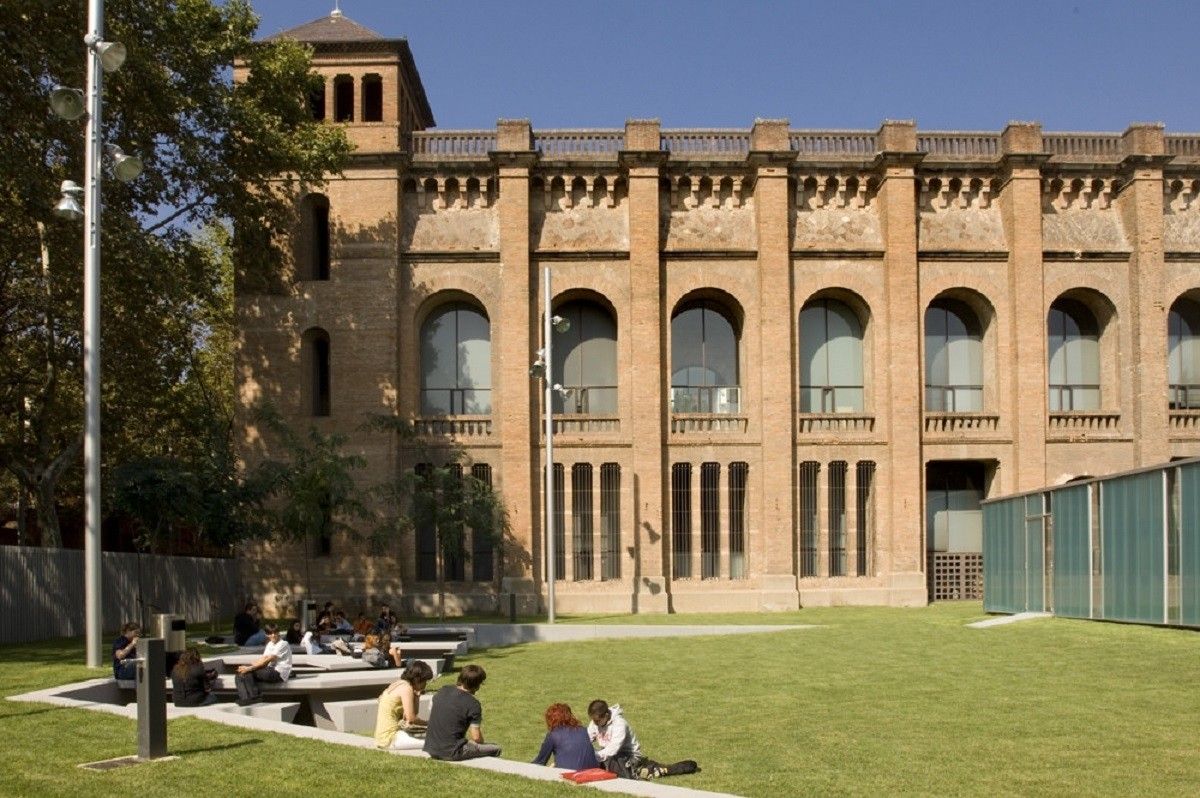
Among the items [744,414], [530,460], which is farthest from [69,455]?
[744,414]

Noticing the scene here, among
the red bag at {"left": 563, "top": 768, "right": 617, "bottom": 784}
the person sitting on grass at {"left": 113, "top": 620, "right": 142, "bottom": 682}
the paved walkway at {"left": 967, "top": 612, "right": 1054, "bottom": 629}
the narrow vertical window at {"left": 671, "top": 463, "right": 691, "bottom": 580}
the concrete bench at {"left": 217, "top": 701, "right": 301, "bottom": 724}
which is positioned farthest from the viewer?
the narrow vertical window at {"left": 671, "top": 463, "right": 691, "bottom": 580}

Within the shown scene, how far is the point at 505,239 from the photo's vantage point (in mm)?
42156

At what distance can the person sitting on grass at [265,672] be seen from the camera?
1812 centimetres

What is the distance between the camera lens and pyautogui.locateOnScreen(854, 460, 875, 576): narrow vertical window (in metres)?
42.7

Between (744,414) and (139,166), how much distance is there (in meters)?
25.6

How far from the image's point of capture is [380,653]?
21781 millimetres

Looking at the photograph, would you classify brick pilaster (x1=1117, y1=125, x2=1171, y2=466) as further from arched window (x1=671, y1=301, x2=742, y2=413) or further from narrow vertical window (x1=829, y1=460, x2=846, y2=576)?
arched window (x1=671, y1=301, x2=742, y2=413)

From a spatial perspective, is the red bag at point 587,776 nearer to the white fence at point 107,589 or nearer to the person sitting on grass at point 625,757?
the person sitting on grass at point 625,757

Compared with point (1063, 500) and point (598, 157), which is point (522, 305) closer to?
point (598, 157)

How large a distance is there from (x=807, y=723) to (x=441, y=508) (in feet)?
75.3

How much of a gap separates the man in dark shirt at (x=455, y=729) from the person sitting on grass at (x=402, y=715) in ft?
1.88

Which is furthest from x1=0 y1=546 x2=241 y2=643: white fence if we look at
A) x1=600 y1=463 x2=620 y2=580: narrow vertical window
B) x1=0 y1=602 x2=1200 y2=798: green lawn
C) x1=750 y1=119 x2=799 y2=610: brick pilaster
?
x1=750 y1=119 x2=799 y2=610: brick pilaster

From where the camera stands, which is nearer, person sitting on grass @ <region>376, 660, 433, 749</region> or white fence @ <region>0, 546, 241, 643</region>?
person sitting on grass @ <region>376, 660, 433, 749</region>

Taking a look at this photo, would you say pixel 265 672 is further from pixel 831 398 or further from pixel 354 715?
pixel 831 398
